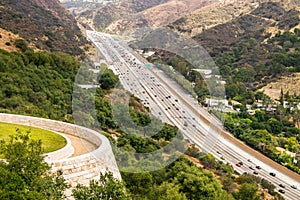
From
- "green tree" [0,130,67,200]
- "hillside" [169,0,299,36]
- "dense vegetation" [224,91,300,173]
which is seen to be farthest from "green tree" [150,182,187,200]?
"hillside" [169,0,299,36]

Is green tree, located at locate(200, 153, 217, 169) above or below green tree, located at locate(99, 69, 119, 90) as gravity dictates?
below

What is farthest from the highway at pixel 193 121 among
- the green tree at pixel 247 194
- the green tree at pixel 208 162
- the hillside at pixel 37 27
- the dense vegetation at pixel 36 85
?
the hillside at pixel 37 27

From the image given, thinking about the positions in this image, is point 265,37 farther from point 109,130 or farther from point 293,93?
point 109,130

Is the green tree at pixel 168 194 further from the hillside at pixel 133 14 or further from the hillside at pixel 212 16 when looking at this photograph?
the hillside at pixel 133 14

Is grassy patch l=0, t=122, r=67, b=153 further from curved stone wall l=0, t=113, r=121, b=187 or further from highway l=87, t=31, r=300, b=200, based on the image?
highway l=87, t=31, r=300, b=200

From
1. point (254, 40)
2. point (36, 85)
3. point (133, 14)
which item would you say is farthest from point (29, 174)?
point (133, 14)

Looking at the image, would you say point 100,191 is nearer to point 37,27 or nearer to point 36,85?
point 36,85

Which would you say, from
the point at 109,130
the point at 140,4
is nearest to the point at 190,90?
the point at 109,130
